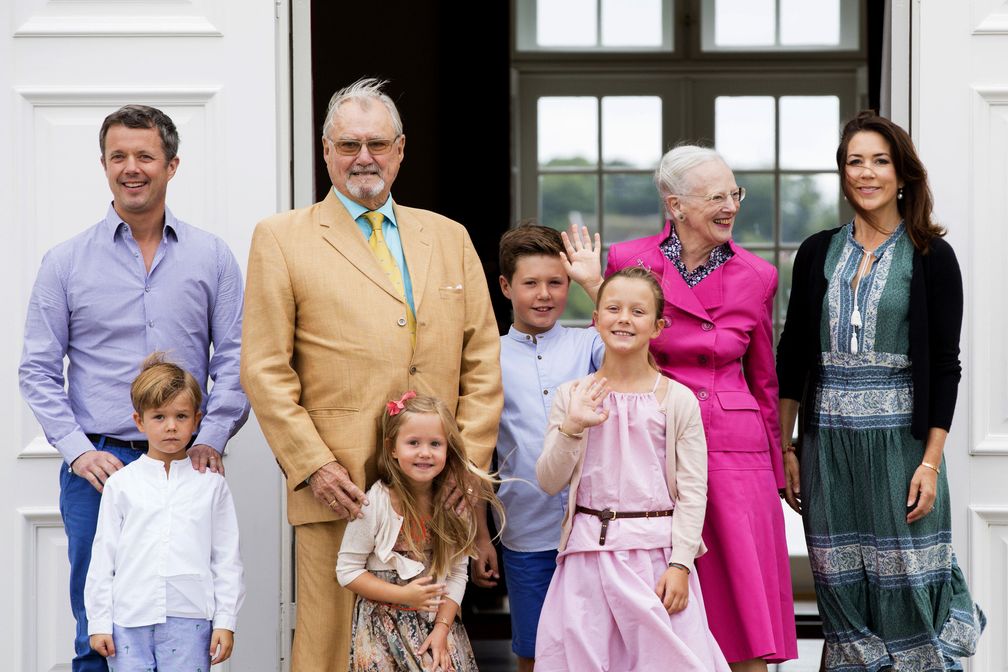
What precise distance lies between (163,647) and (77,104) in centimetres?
163

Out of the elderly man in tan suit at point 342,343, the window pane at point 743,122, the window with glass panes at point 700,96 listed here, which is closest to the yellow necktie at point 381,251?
the elderly man in tan suit at point 342,343

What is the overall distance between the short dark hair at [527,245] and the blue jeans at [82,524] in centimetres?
102

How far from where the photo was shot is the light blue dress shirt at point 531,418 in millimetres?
3215

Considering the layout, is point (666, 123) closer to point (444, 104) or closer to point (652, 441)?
point (444, 104)

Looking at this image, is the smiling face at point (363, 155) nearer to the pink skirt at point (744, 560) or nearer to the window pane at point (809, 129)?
the pink skirt at point (744, 560)

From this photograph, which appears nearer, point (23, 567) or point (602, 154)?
point (23, 567)

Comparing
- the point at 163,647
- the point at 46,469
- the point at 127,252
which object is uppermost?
the point at 127,252

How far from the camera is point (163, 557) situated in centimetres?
285

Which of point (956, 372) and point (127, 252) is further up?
point (127, 252)

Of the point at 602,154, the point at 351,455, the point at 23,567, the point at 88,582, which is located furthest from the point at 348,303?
the point at 602,154

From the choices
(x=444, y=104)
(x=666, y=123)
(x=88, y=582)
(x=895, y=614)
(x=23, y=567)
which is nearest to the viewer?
(x=88, y=582)

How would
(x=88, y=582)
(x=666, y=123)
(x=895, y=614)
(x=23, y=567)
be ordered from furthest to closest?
(x=666, y=123) → (x=23, y=567) → (x=895, y=614) → (x=88, y=582)

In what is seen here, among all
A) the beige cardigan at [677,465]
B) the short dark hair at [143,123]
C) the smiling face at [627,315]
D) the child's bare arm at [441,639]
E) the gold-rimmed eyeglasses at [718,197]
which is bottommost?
the child's bare arm at [441,639]

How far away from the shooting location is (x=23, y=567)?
3623mm
